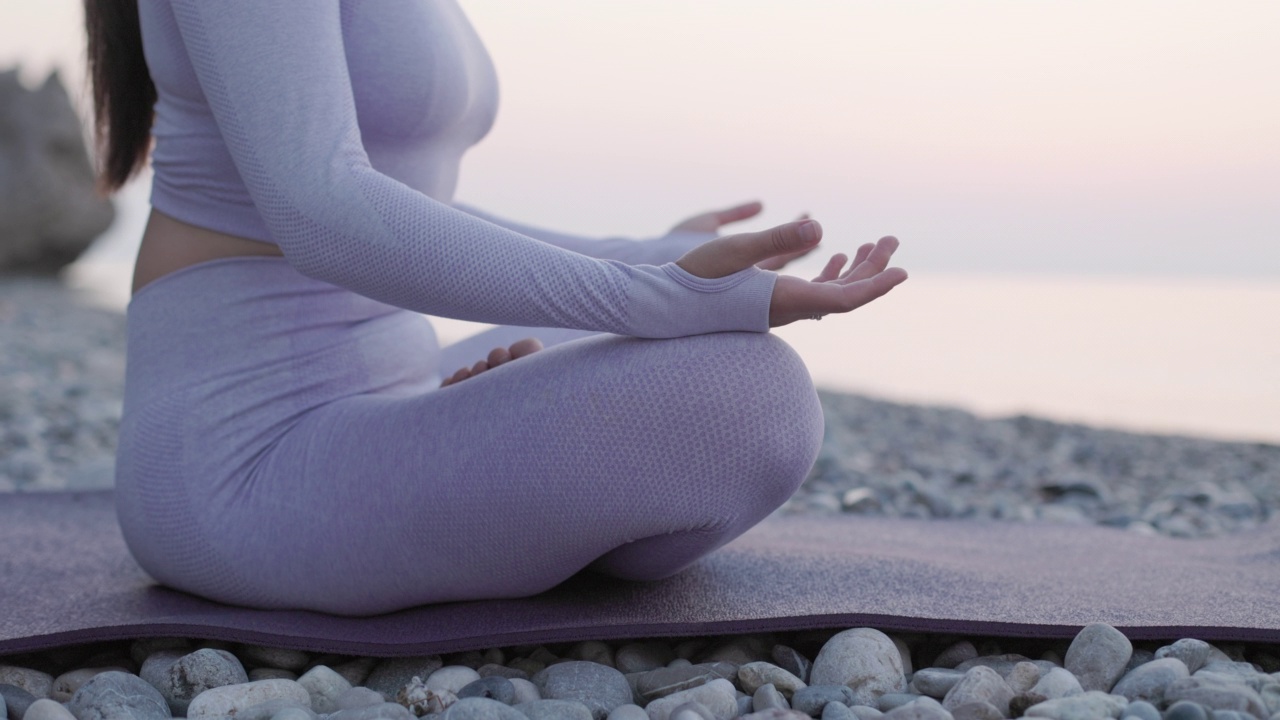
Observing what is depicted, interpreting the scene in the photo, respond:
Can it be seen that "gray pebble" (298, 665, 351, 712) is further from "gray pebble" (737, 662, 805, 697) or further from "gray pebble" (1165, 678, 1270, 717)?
"gray pebble" (1165, 678, 1270, 717)

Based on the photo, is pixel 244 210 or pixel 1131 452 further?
pixel 1131 452

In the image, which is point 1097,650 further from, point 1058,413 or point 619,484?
point 1058,413

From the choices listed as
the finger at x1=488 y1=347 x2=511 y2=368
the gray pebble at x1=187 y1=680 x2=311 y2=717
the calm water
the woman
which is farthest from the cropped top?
the calm water

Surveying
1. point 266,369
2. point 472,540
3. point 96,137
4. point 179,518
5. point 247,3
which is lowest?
point 179,518

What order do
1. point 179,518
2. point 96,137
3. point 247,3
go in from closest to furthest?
point 247,3 → point 179,518 → point 96,137

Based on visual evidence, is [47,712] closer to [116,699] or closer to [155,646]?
[116,699]

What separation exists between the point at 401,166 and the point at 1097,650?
120cm

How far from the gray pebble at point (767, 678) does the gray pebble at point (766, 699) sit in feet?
0.11

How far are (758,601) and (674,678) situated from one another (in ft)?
0.81

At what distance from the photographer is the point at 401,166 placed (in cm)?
167

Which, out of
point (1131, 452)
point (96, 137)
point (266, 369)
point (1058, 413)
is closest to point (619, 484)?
point (266, 369)

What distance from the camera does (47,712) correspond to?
1.21m

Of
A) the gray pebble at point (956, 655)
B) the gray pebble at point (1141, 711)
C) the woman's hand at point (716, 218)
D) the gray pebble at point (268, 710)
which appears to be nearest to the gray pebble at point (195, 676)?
the gray pebble at point (268, 710)

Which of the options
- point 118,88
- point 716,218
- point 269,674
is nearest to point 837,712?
point 269,674
